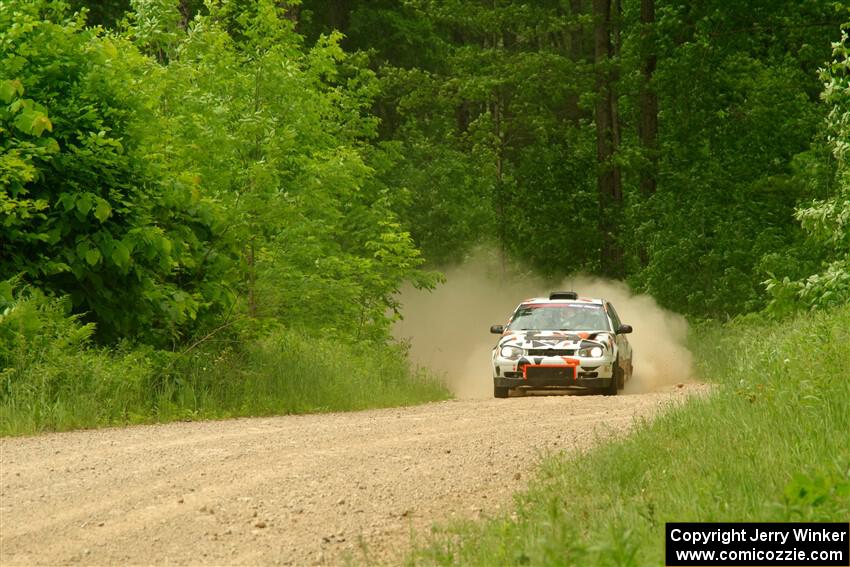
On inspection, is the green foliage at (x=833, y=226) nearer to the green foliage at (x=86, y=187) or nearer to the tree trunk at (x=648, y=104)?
the green foliage at (x=86, y=187)

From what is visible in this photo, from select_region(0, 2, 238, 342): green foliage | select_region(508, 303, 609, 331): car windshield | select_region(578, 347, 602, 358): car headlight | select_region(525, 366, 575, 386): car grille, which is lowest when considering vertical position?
select_region(525, 366, 575, 386): car grille

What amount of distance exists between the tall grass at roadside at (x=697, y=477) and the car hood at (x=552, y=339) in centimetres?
774

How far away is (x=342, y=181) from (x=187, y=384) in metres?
8.19

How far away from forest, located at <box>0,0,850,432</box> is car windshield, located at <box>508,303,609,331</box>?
1.95 meters

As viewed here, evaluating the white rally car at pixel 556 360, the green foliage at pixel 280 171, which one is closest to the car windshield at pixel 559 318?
the white rally car at pixel 556 360

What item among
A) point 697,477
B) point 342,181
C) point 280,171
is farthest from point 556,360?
point 697,477

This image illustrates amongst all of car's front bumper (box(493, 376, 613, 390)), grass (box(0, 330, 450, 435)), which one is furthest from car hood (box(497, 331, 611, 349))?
grass (box(0, 330, 450, 435))

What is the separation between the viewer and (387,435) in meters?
13.0

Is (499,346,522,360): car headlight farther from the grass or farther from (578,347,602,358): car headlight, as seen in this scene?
the grass

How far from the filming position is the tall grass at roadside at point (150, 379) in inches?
546

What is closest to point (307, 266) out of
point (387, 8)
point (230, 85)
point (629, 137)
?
point (230, 85)

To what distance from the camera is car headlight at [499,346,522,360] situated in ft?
69.9

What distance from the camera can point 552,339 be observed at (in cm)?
2141

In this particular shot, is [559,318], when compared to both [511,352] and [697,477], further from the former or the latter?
[697,477]
